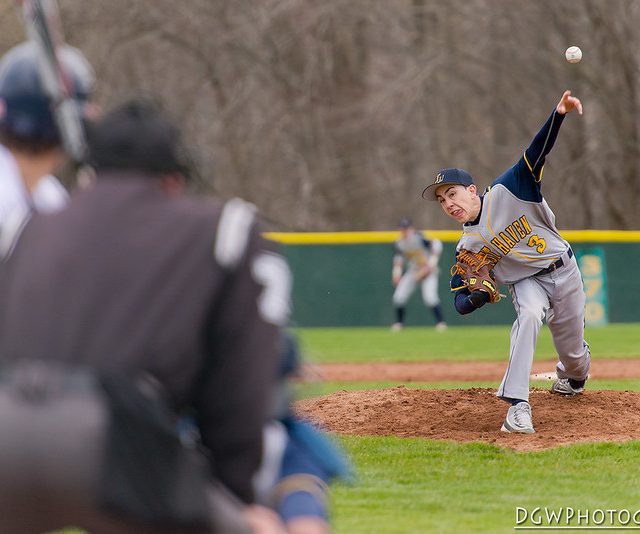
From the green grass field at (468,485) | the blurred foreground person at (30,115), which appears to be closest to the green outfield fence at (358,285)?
the green grass field at (468,485)

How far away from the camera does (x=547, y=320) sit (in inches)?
315

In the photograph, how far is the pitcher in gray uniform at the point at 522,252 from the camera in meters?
7.52

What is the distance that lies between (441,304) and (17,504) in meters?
20.1

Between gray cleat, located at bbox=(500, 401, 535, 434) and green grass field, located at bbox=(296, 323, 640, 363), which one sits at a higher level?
gray cleat, located at bbox=(500, 401, 535, 434)

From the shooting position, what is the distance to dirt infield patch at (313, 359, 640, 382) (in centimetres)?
1198

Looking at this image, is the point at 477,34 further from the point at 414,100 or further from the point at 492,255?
the point at 492,255

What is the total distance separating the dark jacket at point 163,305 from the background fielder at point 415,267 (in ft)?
59.2

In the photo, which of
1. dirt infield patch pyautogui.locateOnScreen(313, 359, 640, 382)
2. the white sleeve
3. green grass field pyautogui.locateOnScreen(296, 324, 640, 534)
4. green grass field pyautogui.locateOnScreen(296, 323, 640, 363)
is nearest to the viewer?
the white sleeve

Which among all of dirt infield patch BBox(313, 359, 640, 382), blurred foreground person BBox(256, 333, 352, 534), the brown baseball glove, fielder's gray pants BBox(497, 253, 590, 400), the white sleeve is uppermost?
the white sleeve

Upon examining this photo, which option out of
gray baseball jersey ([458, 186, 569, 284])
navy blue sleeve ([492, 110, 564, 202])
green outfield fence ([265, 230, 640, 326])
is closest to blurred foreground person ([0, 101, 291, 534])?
navy blue sleeve ([492, 110, 564, 202])

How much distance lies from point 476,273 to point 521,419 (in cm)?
97

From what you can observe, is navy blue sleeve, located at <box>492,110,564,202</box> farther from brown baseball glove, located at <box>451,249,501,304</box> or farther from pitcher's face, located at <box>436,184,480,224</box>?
brown baseball glove, located at <box>451,249,501,304</box>

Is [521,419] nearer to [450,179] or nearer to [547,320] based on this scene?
[547,320]

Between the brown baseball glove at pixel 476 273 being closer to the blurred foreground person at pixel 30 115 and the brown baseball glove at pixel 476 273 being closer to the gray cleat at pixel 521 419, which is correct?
the gray cleat at pixel 521 419
